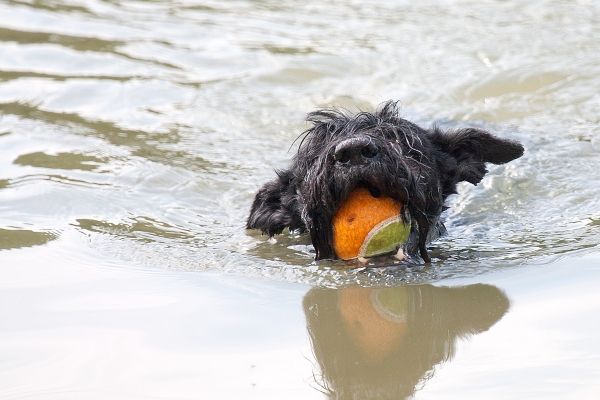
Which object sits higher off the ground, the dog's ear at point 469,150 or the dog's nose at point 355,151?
the dog's nose at point 355,151

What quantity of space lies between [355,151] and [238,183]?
2.62 m

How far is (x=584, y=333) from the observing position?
4.47 m

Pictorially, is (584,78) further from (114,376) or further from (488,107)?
(114,376)

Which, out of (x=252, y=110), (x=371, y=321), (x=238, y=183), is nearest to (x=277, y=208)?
(x=371, y=321)

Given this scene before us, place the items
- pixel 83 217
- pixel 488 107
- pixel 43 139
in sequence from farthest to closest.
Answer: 1. pixel 488 107
2. pixel 43 139
3. pixel 83 217

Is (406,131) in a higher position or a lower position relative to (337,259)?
higher

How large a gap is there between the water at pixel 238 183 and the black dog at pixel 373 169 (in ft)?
0.79

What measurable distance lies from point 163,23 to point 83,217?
18.6 feet

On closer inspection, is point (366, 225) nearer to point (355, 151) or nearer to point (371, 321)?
point (355, 151)

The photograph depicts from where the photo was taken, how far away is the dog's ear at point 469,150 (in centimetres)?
609

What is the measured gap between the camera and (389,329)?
15.8 ft

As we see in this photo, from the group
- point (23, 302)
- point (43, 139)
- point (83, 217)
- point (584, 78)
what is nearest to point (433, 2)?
point (584, 78)

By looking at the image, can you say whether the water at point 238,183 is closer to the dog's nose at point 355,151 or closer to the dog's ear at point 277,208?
the dog's ear at point 277,208

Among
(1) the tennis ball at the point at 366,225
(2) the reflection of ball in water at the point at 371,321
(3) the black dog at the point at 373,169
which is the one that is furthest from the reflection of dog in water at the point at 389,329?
(3) the black dog at the point at 373,169
